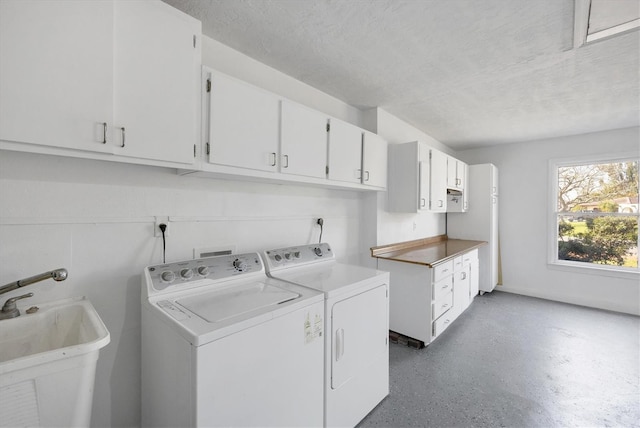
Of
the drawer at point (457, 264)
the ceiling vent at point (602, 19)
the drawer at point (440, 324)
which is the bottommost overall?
the drawer at point (440, 324)

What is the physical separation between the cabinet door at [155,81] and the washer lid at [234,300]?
0.73 m

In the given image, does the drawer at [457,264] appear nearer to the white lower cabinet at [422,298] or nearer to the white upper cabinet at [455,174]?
the white lower cabinet at [422,298]

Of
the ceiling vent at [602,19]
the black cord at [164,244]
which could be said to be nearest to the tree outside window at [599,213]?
the ceiling vent at [602,19]

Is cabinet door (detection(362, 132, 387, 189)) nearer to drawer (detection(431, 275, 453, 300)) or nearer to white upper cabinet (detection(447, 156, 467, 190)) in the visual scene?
drawer (detection(431, 275, 453, 300))

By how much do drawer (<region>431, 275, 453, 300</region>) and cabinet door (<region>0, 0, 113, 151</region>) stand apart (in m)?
2.83

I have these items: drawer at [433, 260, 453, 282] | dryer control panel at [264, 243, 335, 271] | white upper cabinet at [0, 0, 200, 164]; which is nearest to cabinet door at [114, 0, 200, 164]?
white upper cabinet at [0, 0, 200, 164]

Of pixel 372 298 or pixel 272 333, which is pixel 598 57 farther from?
pixel 272 333

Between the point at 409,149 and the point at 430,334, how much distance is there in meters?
2.00

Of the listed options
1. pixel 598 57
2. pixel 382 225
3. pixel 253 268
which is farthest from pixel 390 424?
pixel 598 57

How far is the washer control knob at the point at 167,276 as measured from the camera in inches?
57.2

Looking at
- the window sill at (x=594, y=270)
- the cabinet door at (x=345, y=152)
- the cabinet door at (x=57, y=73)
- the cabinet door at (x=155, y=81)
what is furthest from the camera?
the window sill at (x=594, y=270)

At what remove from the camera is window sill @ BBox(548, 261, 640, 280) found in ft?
12.5

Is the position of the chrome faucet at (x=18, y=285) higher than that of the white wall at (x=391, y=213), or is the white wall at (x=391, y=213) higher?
the white wall at (x=391, y=213)

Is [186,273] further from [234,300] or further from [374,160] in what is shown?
[374,160]
